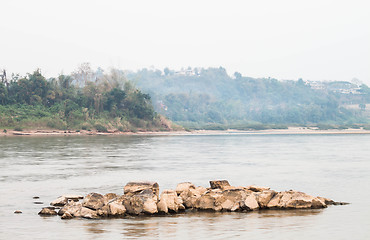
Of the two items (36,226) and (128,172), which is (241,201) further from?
(128,172)

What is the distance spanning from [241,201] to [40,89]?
8924 centimetres

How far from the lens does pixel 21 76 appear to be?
107 m

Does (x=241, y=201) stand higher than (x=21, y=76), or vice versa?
(x=21, y=76)

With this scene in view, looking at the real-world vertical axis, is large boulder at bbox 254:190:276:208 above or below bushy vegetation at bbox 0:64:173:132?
below

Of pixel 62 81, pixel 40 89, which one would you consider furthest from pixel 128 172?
pixel 62 81

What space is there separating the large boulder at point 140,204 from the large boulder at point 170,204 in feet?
0.71

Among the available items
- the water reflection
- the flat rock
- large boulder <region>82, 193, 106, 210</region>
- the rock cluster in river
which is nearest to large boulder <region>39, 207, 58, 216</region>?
the rock cluster in river

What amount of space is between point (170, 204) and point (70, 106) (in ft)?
282

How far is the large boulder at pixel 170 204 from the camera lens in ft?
59.7

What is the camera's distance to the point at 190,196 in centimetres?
1953

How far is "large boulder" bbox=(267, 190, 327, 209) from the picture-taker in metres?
19.1

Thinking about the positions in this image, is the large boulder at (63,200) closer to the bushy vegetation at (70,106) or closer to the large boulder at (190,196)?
the large boulder at (190,196)

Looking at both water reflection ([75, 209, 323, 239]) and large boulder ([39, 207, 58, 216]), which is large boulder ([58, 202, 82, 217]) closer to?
large boulder ([39, 207, 58, 216])

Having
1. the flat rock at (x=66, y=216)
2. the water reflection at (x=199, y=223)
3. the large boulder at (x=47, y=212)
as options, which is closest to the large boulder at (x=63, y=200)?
the large boulder at (x=47, y=212)
